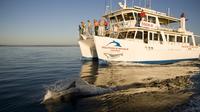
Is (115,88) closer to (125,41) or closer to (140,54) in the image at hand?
(125,41)

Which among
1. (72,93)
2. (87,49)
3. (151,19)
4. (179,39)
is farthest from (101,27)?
(72,93)

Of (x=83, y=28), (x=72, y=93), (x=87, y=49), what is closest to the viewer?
(x=72, y=93)

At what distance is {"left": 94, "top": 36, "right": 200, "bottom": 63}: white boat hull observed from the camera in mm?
16922

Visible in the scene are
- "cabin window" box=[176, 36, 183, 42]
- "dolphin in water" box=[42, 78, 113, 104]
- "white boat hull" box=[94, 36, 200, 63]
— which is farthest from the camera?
"cabin window" box=[176, 36, 183, 42]

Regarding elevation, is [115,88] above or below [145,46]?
below

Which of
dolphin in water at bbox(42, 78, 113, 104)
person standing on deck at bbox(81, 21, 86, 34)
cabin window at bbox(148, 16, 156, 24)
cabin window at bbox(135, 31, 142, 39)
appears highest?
cabin window at bbox(148, 16, 156, 24)

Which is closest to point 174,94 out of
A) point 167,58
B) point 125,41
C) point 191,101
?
point 191,101

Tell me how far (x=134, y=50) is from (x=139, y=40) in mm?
1140

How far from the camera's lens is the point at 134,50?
58.3 feet

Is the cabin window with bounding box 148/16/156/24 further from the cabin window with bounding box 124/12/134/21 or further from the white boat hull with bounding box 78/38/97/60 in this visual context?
the white boat hull with bounding box 78/38/97/60

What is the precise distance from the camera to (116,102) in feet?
21.4

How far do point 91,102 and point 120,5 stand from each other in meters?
14.9

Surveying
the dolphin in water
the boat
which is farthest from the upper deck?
the dolphin in water

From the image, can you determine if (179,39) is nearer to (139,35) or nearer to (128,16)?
(139,35)
